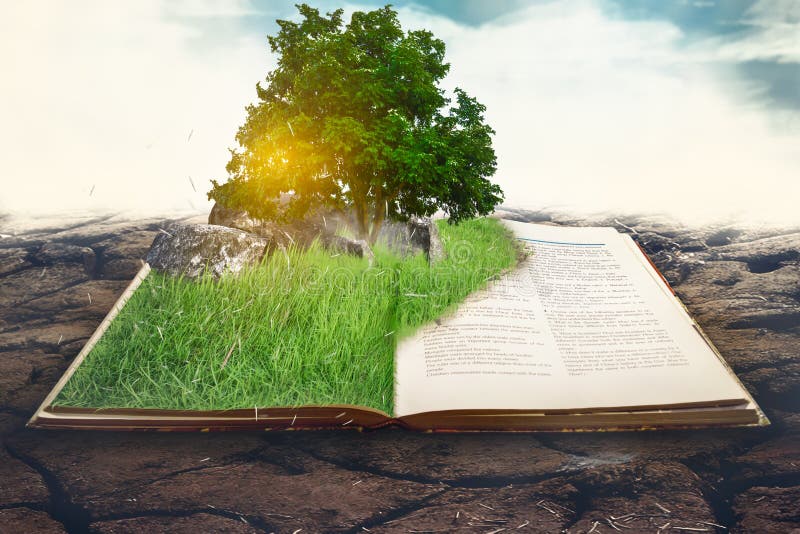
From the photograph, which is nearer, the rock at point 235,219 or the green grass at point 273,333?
the green grass at point 273,333

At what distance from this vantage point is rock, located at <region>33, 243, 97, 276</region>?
3990mm

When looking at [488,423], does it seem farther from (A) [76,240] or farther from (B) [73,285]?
(A) [76,240]

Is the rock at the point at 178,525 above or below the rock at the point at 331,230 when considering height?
below

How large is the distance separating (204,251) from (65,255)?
1.54m

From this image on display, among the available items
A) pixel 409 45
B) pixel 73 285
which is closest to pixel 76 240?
pixel 73 285

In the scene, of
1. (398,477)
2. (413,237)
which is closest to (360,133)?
(413,237)

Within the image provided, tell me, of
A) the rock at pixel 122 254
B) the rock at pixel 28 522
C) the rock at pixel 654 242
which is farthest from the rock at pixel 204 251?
the rock at pixel 654 242

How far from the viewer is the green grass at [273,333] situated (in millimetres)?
2225

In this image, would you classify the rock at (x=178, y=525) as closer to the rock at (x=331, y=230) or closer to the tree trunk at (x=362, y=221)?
the rock at (x=331, y=230)

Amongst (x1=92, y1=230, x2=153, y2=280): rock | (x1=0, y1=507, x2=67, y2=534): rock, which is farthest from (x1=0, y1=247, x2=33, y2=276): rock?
(x1=0, y1=507, x2=67, y2=534): rock

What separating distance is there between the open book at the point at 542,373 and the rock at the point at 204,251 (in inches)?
10.4

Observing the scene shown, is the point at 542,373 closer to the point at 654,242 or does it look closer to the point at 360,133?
the point at 360,133

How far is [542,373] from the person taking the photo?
233 centimetres

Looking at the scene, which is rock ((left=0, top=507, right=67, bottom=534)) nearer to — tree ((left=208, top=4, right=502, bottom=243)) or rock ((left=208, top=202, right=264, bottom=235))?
tree ((left=208, top=4, right=502, bottom=243))
